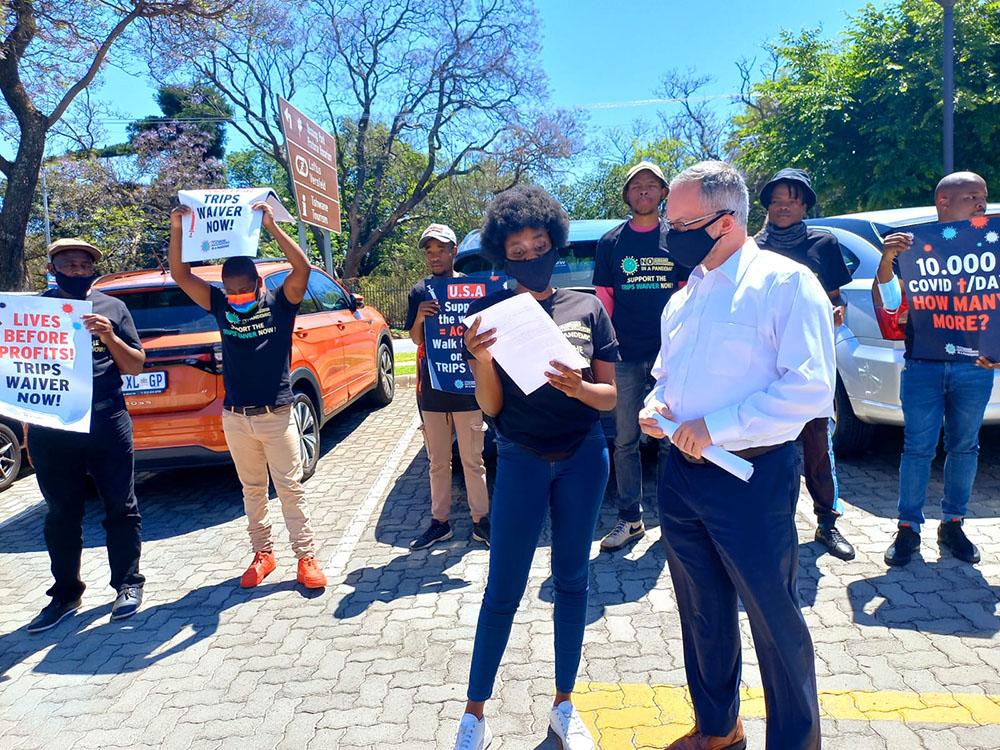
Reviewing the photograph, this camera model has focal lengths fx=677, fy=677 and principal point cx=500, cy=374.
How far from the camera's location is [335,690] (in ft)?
9.58

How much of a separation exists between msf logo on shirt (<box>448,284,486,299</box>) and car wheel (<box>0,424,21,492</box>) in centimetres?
462

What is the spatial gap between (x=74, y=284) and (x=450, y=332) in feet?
6.77

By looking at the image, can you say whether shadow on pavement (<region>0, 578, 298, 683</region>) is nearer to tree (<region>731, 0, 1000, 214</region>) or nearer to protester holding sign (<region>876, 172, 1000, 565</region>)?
protester holding sign (<region>876, 172, 1000, 565</region>)

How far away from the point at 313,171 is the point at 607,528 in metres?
7.87

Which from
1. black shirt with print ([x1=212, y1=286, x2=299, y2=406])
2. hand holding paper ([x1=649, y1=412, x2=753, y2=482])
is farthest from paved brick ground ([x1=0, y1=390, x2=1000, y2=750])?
hand holding paper ([x1=649, y1=412, x2=753, y2=482])

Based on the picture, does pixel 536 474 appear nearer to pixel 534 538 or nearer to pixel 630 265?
pixel 534 538

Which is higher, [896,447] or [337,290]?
[337,290]

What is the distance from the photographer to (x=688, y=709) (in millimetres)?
2682

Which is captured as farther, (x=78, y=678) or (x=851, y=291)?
(x=851, y=291)

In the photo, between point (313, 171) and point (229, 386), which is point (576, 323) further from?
point (313, 171)

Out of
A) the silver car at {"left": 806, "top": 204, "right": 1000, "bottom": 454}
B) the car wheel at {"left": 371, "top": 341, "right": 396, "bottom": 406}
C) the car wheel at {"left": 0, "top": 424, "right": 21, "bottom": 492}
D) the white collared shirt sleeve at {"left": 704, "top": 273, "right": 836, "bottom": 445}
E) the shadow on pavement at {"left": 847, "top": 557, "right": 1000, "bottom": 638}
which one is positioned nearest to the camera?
the white collared shirt sleeve at {"left": 704, "top": 273, "right": 836, "bottom": 445}

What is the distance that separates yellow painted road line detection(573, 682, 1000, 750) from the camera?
2.51 meters

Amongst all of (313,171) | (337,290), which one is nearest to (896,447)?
(337,290)

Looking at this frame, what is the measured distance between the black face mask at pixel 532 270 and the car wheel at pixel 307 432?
372 centimetres
